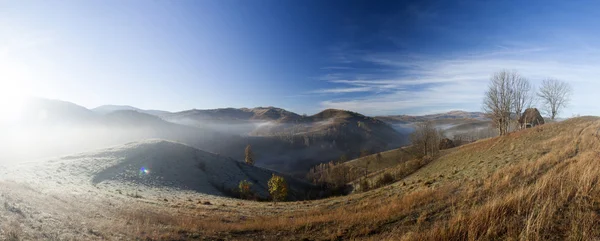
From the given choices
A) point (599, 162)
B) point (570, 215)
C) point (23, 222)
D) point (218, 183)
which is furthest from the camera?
point (218, 183)

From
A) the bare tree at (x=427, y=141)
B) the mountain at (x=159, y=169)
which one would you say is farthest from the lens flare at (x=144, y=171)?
the bare tree at (x=427, y=141)

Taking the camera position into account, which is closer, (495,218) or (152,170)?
(495,218)

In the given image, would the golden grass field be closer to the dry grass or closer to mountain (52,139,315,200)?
the dry grass

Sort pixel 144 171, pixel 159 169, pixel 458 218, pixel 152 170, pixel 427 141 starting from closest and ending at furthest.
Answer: pixel 458 218, pixel 144 171, pixel 152 170, pixel 159 169, pixel 427 141

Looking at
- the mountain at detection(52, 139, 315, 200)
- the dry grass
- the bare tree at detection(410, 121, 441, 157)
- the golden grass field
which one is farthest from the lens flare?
the bare tree at detection(410, 121, 441, 157)

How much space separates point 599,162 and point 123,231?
1550cm

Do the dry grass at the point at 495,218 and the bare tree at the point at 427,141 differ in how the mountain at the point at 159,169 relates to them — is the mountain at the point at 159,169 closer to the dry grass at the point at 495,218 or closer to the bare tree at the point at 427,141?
the dry grass at the point at 495,218

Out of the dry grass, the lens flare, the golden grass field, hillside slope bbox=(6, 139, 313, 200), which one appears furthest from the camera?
the lens flare

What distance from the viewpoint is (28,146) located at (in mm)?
196875

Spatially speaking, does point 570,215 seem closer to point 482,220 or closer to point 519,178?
point 482,220

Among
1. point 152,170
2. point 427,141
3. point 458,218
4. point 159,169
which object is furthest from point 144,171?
point 427,141

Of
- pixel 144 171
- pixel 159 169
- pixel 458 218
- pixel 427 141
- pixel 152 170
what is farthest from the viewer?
pixel 427 141

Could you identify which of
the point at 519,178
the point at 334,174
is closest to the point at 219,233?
the point at 519,178

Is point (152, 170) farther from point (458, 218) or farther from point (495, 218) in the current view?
point (495, 218)
